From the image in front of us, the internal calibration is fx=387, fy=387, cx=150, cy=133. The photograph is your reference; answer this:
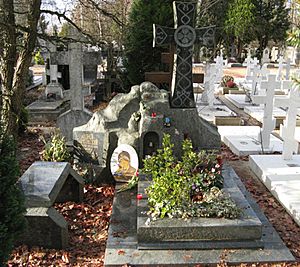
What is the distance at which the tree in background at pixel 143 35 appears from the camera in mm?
12852

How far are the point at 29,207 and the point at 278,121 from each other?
28.3ft

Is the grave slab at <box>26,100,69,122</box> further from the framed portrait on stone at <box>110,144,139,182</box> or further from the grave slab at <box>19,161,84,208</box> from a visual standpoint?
the grave slab at <box>19,161,84,208</box>

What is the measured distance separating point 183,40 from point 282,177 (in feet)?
9.59

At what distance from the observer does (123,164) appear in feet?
21.6

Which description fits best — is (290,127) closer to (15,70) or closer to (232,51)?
(15,70)

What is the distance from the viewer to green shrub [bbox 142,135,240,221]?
4.88 meters

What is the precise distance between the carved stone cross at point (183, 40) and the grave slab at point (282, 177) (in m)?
1.72

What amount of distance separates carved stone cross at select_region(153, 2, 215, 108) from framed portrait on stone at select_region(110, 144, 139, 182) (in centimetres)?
122

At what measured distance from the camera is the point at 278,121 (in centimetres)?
1141

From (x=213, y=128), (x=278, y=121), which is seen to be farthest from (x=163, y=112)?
(x=278, y=121)

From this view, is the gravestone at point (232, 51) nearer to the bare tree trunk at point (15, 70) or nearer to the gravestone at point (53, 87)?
the gravestone at point (53, 87)

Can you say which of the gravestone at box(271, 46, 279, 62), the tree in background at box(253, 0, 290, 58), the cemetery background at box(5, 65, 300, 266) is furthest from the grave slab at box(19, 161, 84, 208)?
the gravestone at box(271, 46, 279, 62)

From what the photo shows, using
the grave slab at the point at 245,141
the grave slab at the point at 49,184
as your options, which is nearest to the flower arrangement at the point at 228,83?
the grave slab at the point at 245,141

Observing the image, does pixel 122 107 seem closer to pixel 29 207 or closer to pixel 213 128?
pixel 213 128
